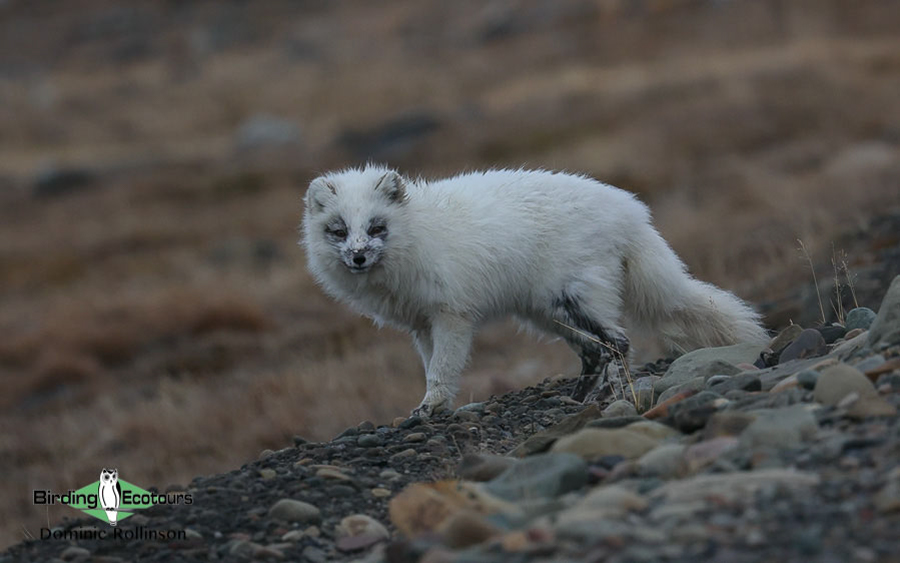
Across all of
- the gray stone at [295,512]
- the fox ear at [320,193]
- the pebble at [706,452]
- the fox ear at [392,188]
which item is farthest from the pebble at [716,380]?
the fox ear at [320,193]

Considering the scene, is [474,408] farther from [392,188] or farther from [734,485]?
[734,485]

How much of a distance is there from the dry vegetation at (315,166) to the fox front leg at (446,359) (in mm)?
3210

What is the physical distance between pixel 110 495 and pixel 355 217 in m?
2.58

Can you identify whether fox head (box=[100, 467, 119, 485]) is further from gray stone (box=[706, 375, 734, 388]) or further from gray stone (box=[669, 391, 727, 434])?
gray stone (box=[706, 375, 734, 388])

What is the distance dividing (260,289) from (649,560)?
16.9 meters

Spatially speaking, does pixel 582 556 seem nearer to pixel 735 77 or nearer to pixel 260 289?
pixel 260 289

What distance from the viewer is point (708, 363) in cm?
663

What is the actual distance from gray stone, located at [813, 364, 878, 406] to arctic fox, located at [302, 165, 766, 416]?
234 centimetres

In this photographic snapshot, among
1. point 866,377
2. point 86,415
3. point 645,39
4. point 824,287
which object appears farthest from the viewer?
point 645,39

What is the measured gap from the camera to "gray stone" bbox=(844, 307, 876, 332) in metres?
7.04

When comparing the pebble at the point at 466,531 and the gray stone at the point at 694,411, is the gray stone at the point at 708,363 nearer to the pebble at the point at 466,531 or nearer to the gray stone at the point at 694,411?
the gray stone at the point at 694,411

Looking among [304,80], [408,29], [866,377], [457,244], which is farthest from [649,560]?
[408,29]

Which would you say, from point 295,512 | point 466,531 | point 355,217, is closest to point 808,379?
point 466,531

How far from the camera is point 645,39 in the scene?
3738 centimetres
